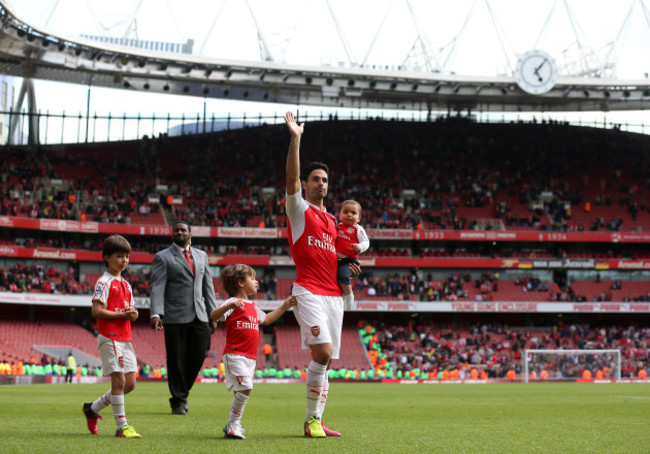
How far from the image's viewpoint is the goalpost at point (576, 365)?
36688mm

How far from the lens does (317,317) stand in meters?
7.07

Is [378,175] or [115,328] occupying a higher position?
[378,175]

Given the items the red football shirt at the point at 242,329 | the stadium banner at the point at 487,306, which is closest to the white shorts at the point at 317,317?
the red football shirt at the point at 242,329

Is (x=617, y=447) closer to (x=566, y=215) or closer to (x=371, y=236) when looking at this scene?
(x=371, y=236)

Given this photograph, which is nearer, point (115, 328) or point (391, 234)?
point (115, 328)


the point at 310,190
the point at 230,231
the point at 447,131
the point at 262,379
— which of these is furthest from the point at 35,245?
the point at 310,190

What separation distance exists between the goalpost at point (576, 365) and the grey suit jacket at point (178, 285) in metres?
29.6

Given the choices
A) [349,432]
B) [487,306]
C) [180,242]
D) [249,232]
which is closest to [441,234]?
[487,306]

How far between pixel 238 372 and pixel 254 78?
1628 inches

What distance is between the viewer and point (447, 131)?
60.1 m

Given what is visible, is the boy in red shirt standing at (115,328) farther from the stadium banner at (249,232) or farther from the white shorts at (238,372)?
the stadium banner at (249,232)

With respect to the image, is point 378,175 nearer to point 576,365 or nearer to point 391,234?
point 391,234

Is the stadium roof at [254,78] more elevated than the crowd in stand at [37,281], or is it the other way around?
the stadium roof at [254,78]

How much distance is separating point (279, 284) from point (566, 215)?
19.4 meters
